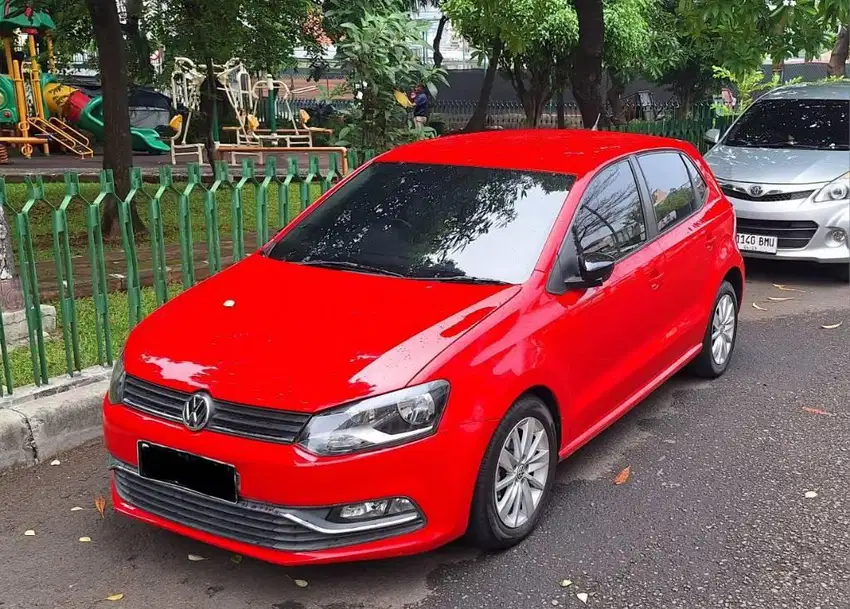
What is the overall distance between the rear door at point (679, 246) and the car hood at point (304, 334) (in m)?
1.39

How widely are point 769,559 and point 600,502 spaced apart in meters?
0.78

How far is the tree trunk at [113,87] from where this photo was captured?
864 centimetres

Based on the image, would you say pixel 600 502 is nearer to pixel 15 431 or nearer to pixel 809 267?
pixel 15 431

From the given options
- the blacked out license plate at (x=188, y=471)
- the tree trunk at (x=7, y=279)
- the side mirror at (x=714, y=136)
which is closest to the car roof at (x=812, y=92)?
the side mirror at (x=714, y=136)

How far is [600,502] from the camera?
13.4 feet

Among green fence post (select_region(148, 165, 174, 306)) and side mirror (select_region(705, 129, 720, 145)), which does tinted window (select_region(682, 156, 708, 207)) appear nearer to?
green fence post (select_region(148, 165, 174, 306))

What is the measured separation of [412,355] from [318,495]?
60 centimetres

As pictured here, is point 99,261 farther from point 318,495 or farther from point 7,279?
point 318,495

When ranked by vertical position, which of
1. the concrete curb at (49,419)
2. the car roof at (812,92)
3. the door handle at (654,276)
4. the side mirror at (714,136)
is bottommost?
the concrete curb at (49,419)

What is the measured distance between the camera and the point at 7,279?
18.8 ft

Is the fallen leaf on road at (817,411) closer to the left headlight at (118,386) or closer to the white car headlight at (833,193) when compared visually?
the white car headlight at (833,193)

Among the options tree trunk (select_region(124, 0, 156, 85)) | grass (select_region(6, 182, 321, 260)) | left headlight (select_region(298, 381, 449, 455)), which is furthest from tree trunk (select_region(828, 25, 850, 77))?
left headlight (select_region(298, 381, 449, 455))

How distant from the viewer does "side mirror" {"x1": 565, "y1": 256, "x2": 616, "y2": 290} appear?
393cm

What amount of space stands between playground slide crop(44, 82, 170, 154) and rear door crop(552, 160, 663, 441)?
17.0m
